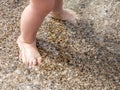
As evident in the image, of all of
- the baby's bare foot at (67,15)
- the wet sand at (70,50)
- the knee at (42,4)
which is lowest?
the wet sand at (70,50)

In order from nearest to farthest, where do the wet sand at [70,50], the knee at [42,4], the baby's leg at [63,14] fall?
1. the knee at [42,4]
2. the wet sand at [70,50]
3. the baby's leg at [63,14]

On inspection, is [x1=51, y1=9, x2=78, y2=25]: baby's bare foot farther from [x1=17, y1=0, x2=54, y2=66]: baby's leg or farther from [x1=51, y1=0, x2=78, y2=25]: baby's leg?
[x1=17, y1=0, x2=54, y2=66]: baby's leg

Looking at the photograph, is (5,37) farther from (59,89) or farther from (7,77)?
(59,89)

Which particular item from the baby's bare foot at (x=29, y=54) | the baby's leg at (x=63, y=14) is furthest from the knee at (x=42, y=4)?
the baby's leg at (x=63, y=14)

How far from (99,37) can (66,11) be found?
28 centimetres

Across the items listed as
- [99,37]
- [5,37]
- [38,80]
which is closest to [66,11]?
[99,37]

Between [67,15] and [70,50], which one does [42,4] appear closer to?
[70,50]

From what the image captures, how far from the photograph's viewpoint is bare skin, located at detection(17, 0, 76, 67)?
1.44 metres

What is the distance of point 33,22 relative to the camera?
1525 mm

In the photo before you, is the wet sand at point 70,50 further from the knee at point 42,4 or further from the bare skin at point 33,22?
the knee at point 42,4

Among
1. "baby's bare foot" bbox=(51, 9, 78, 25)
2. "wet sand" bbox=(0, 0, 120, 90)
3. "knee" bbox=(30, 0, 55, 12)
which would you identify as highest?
"knee" bbox=(30, 0, 55, 12)

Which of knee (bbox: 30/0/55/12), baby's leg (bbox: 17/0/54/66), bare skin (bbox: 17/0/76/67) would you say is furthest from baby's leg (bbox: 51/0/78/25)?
knee (bbox: 30/0/55/12)

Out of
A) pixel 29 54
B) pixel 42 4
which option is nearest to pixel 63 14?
pixel 29 54

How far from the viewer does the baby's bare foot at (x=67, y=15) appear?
190cm
